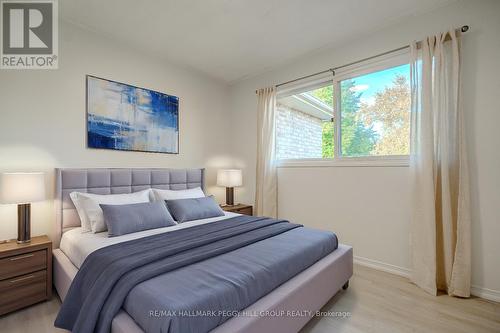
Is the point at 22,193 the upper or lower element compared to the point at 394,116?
lower

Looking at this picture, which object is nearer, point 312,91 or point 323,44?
point 323,44

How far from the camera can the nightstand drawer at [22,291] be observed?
1.87 meters

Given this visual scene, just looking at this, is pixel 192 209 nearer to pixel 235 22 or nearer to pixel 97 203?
pixel 97 203

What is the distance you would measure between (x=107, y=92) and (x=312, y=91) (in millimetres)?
2702

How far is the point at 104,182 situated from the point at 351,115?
→ 123 inches

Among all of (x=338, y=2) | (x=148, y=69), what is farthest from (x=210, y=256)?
(x=148, y=69)

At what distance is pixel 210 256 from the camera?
1.63 m

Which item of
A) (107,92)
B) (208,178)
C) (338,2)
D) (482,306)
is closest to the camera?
(482,306)

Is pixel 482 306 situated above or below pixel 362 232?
below

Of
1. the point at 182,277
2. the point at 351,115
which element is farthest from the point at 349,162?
the point at 182,277

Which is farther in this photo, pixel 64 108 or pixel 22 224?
pixel 64 108

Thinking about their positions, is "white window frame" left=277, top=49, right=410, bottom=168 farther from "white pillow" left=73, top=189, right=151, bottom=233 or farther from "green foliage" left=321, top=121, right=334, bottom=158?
"white pillow" left=73, top=189, right=151, bottom=233

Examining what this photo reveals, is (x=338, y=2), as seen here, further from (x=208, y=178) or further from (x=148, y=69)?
(x=208, y=178)

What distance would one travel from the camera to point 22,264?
1.97 meters
